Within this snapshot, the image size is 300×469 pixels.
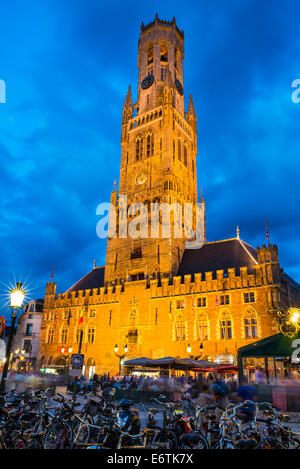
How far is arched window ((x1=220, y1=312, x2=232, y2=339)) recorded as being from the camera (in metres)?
28.9

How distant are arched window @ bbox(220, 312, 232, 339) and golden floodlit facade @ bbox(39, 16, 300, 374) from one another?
3.5 inches

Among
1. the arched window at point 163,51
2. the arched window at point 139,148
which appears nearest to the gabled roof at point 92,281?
the arched window at point 139,148

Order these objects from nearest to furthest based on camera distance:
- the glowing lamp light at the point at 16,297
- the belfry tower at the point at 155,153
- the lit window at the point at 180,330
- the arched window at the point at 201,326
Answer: the glowing lamp light at the point at 16,297 < the arched window at the point at 201,326 < the lit window at the point at 180,330 < the belfry tower at the point at 155,153

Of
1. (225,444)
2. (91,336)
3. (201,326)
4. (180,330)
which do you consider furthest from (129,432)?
(91,336)

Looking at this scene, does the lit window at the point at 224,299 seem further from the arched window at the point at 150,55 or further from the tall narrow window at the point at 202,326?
the arched window at the point at 150,55

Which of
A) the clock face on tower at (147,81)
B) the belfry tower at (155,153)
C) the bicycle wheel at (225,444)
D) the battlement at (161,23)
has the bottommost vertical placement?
the bicycle wheel at (225,444)

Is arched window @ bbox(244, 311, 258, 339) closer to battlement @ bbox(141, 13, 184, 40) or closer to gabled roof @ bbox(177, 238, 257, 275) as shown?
gabled roof @ bbox(177, 238, 257, 275)

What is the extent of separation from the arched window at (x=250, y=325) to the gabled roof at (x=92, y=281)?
67.3 feet

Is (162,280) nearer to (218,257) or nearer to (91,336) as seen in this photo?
(218,257)

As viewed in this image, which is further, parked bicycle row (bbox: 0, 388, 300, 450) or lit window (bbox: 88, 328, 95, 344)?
lit window (bbox: 88, 328, 95, 344)

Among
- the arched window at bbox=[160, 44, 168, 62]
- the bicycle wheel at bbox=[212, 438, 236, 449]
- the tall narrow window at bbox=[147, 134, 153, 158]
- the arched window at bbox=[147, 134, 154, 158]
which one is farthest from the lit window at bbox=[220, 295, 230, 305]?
the arched window at bbox=[160, 44, 168, 62]

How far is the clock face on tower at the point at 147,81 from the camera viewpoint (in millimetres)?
48419
